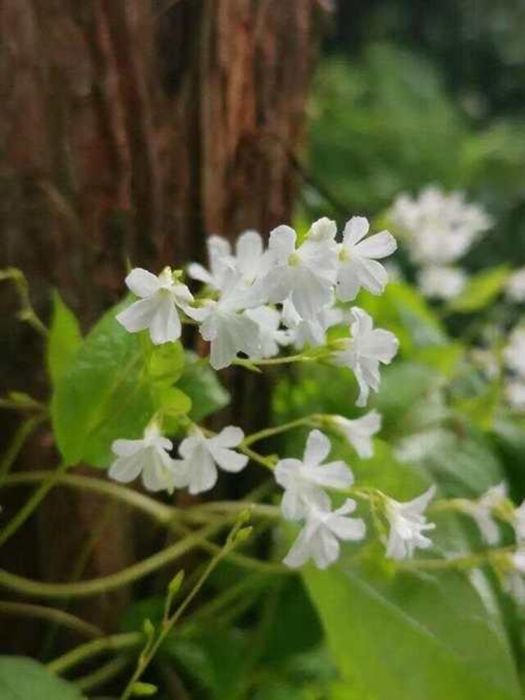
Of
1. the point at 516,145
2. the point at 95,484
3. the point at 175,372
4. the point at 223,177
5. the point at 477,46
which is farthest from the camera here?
the point at 477,46

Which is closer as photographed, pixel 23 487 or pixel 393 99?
pixel 23 487

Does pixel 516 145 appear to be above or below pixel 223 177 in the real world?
below

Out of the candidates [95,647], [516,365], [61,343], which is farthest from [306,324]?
[516,365]

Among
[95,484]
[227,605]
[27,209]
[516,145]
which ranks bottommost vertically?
[516,145]

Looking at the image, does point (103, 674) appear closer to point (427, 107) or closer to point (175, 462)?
point (175, 462)

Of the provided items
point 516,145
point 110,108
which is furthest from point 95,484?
point 516,145

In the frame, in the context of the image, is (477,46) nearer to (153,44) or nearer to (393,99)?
(393,99)

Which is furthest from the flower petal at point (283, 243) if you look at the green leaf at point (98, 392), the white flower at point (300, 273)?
the green leaf at point (98, 392)
